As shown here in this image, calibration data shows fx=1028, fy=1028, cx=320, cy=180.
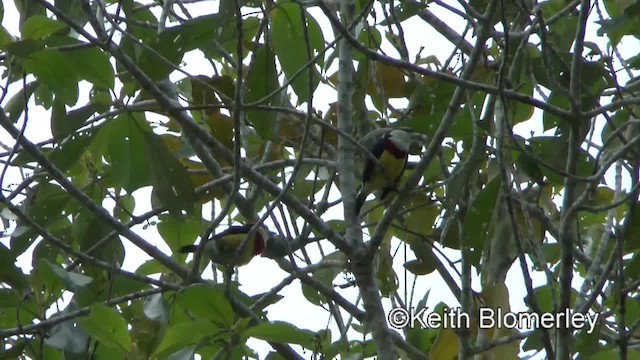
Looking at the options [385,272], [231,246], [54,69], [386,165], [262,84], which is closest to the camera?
[54,69]

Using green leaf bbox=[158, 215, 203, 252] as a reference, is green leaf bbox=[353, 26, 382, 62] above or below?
above

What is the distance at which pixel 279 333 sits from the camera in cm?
230

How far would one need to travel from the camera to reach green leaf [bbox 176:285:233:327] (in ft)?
7.73

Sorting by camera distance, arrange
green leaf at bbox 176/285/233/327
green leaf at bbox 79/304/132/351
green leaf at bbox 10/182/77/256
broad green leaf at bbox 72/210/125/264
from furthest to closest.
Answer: broad green leaf at bbox 72/210/125/264 < green leaf at bbox 10/182/77/256 < green leaf at bbox 176/285/233/327 < green leaf at bbox 79/304/132/351

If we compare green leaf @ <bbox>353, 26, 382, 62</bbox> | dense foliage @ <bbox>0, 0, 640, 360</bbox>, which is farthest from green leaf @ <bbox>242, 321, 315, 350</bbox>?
green leaf @ <bbox>353, 26, 382, 62</bbox>

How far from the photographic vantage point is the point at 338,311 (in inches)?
135

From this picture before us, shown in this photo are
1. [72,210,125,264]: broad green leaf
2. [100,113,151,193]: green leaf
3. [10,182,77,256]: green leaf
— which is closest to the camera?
[100,113,151,193]: green leaf

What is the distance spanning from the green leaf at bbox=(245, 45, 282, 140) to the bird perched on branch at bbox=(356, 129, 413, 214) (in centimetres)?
89

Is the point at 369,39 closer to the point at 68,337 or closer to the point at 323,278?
the point at 323,278

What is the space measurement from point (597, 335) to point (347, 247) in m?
0.72

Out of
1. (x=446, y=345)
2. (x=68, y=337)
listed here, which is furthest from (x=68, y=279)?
(x=446, y=345)

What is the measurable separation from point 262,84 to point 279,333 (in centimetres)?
77

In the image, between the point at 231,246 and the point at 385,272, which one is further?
the point at 231,246

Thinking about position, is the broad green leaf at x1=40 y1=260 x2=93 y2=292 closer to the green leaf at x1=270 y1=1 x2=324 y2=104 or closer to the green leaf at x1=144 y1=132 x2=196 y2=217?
the green leaf at x1=144 y1=132 x2=196 y2=217
